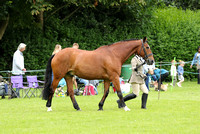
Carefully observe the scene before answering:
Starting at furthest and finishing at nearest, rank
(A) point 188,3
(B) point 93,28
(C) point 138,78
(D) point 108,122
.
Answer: (A) point 188,3
(B) point 93,28
(C) point 138,78
(D) point 108,122

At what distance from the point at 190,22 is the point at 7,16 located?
12.6 meters

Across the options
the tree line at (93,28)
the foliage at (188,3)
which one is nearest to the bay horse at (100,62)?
the tree line at (93,28)

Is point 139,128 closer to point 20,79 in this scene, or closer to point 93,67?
point 93,67

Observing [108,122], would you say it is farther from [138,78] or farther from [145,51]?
[145,51]

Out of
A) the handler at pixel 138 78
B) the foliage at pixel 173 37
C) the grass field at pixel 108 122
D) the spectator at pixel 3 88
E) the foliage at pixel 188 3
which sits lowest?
the grass field at pixel 108 122

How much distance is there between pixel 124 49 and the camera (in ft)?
42.0

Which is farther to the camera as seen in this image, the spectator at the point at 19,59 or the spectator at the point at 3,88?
the spectator at the point at 3,88

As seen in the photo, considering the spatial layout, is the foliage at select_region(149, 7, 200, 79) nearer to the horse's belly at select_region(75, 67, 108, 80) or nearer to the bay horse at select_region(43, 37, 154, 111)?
the bay horse at select_region(43, 37, 154, 111)

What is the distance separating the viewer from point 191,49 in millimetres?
29188

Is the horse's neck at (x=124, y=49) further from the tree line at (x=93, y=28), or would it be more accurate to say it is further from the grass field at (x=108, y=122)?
the tree line at (x=93, y=28)

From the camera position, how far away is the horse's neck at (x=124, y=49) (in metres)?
12.7

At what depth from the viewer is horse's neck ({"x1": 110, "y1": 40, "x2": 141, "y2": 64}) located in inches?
501

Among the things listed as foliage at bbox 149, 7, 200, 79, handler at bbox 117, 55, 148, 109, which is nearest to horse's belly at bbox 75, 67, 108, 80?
handler at bbox 117, 55, 148, 109

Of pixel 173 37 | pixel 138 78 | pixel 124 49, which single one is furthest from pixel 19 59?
pixel 173 37
